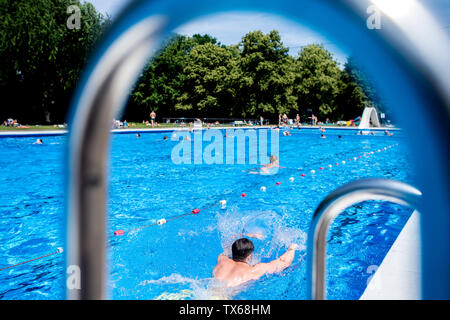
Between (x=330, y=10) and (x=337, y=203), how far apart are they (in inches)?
19.0

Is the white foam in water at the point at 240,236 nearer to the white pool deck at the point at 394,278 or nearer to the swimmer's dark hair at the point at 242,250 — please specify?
the swimmer's dark hair at the point at 242,250

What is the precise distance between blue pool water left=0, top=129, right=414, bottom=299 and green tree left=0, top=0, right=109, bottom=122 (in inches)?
960

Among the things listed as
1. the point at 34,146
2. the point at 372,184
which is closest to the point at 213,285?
the point at 372,184

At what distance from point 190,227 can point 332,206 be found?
6596 mm

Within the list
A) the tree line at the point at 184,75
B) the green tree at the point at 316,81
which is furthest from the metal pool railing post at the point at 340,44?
the green tree at the point at 316,81

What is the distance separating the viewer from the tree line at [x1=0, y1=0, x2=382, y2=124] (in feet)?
109

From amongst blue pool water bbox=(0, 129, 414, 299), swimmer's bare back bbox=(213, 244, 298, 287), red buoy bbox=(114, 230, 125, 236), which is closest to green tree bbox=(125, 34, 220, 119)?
blue pool water bbox=(0, 129, 414, 299)

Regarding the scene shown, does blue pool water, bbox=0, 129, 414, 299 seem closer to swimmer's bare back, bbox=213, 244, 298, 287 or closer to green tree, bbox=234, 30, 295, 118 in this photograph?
swimmer's bare back, bbox=213, 244, 298, 287

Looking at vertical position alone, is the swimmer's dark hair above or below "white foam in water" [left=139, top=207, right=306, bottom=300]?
above

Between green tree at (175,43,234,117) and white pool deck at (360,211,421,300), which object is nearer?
white pool deck at (360,211,421,300)

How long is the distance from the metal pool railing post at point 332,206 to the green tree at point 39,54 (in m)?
33.8

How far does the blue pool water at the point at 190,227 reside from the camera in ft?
16.1

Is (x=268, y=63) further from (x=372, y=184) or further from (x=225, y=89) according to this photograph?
(x=372, y=184)

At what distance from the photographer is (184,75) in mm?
50750
